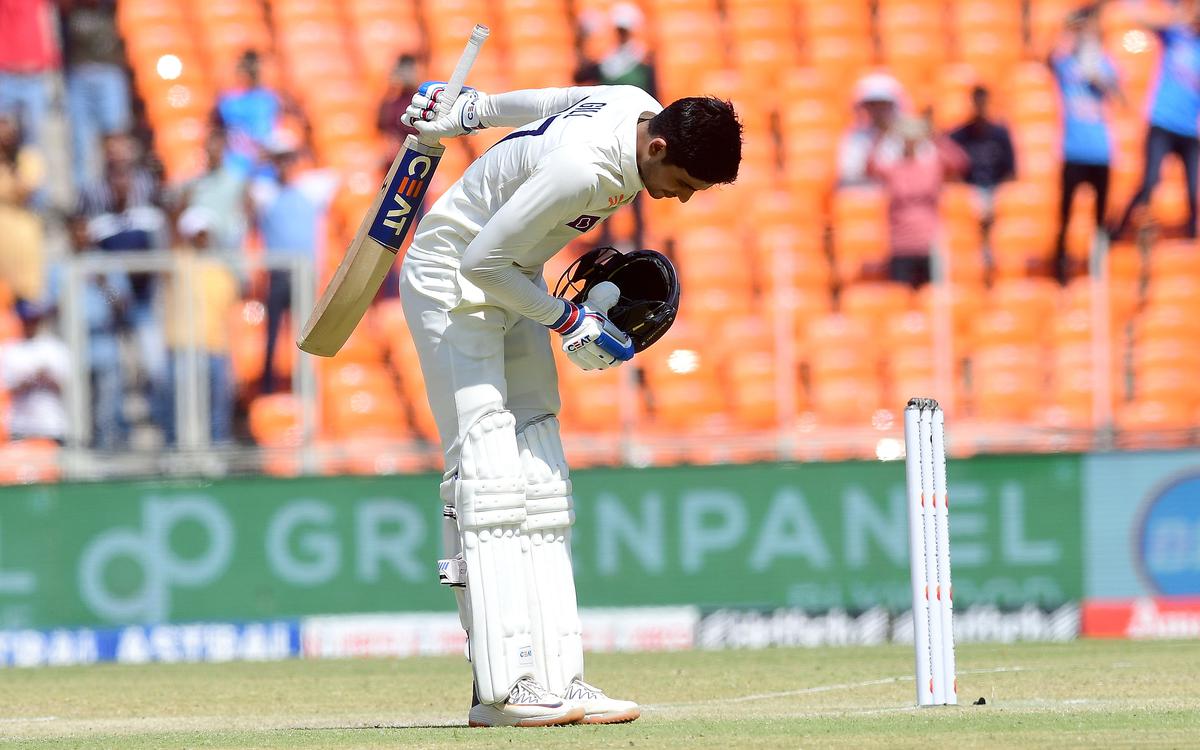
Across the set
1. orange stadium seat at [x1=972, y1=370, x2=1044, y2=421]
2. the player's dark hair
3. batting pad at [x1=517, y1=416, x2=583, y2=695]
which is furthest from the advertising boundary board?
the player's dark hair

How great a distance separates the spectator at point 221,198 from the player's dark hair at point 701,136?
7.98 m

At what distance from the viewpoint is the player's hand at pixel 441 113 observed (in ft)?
20.8

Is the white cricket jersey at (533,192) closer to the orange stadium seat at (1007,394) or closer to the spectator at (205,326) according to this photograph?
the spectator at (205,326)

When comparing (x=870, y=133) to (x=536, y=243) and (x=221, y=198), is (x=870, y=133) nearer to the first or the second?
(x=221, y=198)

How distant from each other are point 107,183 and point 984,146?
6.32m

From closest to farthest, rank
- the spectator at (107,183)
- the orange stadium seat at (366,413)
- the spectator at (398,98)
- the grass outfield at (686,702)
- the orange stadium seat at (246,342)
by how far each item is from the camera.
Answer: the grass outfield at (686,702) < the orange stadium seat at (246,342) < the orange stadium seat at (366,413) < the spectator at (107,183) < the spectator at (398,98)

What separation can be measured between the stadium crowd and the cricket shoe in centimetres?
573

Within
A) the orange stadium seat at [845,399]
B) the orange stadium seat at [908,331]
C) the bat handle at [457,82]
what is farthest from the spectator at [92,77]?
the bat handle at [457,82]

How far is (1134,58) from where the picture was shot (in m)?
14.9

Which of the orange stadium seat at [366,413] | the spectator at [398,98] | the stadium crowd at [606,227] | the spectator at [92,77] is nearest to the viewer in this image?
the stadium crowd at [606,227]

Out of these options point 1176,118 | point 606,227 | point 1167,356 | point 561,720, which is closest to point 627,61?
point 606,227

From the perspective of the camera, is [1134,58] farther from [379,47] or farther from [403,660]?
[403,660]

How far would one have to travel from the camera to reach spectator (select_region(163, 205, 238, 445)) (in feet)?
37.6

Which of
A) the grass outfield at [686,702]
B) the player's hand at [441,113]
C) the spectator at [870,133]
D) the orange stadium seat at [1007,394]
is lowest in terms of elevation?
the grass outfield at [686,702]
